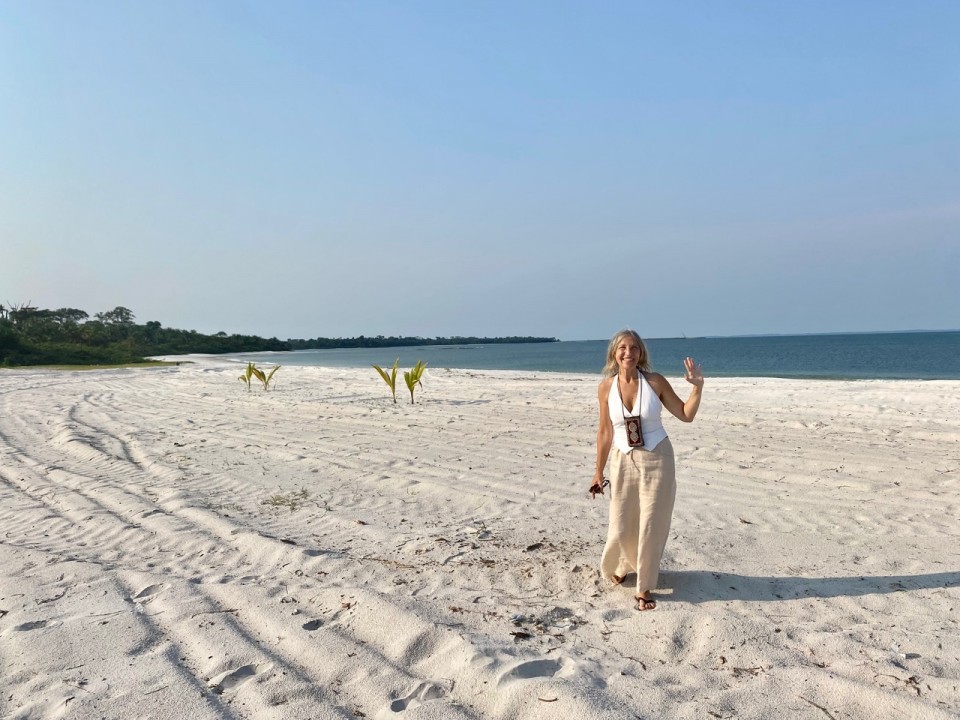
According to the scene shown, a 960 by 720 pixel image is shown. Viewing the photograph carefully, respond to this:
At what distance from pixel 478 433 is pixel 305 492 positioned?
348 cm

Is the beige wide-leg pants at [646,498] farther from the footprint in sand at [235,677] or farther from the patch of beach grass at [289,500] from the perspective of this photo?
the patch of beach grass at [289,500]

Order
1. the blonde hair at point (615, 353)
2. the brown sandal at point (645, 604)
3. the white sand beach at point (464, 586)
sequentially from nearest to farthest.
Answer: the white sand beach at point (464, 586), the brown sandal at point (645, 604), the blonde hair at point (615, 353)

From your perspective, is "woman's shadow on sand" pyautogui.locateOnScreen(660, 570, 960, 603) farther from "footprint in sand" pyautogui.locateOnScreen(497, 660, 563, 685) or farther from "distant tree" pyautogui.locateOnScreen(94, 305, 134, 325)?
"distant tree" pyautogui.locateOnScreen(94, 305, 134, 325)

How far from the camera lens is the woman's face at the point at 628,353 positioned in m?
3.17

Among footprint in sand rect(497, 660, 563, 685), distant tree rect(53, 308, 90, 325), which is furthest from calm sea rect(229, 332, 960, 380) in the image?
distant tree rect(53, 308, 90, 325)

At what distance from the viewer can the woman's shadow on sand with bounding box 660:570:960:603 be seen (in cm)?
327

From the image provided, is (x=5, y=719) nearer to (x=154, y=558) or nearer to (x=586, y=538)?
(x=154, y=558)

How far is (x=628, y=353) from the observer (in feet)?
10.4

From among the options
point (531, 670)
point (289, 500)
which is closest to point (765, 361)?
point (289, 500)

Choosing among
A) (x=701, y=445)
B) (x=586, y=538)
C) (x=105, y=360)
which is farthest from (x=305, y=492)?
(x=105, y=360)

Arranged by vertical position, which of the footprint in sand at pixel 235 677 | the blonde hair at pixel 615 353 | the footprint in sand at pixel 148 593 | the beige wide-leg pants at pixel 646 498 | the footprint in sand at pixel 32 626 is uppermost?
the blonde hair at pixel 615 353

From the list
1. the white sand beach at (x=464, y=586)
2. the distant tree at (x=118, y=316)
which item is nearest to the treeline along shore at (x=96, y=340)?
the distant tree at (x=118, y=316)

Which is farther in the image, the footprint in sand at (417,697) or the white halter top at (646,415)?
the white halter top at (646,415)

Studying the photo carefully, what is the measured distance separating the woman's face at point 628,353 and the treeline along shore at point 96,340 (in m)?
39.9
